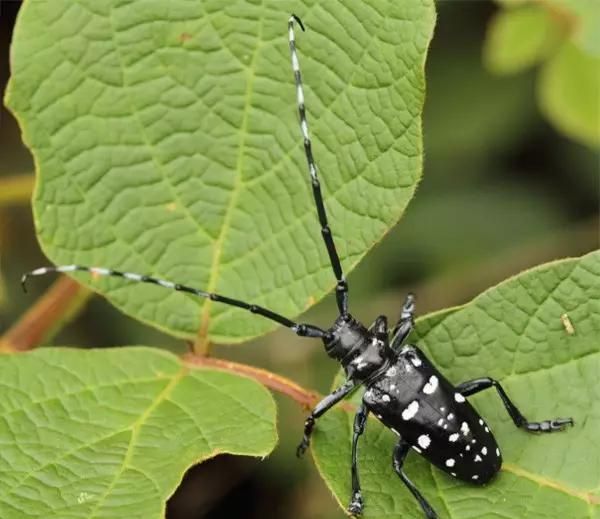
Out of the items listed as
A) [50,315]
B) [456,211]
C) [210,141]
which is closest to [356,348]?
[210,141]

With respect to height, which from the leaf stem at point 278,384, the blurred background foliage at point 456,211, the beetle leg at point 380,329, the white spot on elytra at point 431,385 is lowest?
Result: the blurred background foliage at point 456,211

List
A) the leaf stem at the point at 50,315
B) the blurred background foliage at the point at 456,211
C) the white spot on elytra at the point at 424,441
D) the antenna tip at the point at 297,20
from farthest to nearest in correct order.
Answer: the blurred background foliage at the point at 456,211, the leaf stem at the point at 50,315, the white spot on elytra at the point at 424,441, the antenna tip at the point at 297,20

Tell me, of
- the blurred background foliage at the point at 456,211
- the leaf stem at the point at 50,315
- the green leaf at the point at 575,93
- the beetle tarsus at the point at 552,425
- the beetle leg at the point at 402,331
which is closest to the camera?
the beetle tarsus at the point at 552,425

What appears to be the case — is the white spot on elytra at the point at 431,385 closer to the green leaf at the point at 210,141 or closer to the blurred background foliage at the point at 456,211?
the green leaf at the point at 210,141

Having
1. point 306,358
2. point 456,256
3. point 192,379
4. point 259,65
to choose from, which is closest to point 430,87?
point 456,256

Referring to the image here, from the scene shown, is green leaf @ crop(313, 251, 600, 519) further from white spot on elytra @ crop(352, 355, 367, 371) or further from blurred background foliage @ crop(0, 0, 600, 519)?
blurred background foliage @ crop(0, 0, 600, 519)

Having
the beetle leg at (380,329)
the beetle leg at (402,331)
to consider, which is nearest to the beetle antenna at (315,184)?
the beetle leg at (402,331)

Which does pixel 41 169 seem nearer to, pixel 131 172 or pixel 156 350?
pixel 131 172
